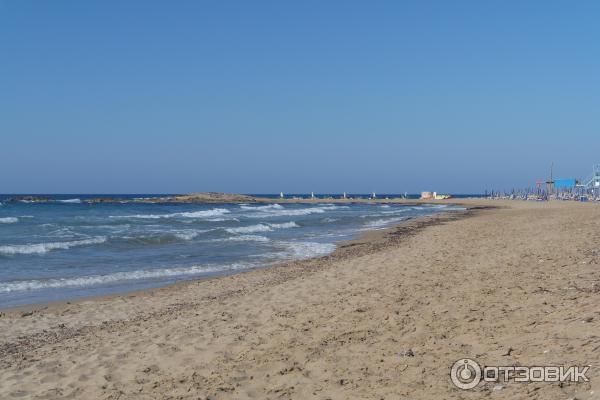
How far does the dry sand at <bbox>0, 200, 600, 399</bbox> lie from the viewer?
4504 mm

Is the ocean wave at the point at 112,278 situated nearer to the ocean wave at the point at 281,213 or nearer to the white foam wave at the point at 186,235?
the white foam wave at the point at 186,235

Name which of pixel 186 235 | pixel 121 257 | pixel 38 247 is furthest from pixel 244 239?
pixel 38 247

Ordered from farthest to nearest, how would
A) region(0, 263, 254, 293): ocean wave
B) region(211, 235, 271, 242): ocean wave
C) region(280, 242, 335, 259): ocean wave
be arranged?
region(211, 235, 271, 242): ocean wave
region(280, 242, 335, 259): ocean wave
region(0, 263, 254, 293): ocean wave

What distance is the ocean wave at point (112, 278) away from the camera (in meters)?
11.5

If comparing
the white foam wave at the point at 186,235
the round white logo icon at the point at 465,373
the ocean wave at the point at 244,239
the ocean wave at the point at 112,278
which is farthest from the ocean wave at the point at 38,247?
the round white logo icon at the point at 465,373

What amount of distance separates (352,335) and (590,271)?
433cm

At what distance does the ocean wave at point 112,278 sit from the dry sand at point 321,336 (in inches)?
97.9

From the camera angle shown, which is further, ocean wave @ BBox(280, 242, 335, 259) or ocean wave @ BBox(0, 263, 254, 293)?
ocean wave @ BBox(280, 242, 335, 259)

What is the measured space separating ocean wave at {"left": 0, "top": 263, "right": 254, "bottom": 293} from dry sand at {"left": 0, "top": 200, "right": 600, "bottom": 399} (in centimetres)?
249

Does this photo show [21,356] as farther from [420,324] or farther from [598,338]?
[598,338]

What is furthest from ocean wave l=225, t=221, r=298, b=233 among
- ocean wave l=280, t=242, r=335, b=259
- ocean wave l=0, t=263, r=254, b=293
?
ocean wave l=0, t=263, r=254, b=293

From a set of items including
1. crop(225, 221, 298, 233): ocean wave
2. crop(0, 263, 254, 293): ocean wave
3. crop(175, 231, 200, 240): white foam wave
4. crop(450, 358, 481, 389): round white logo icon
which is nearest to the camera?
crop(450, 358, 481, 389): round white logo icon

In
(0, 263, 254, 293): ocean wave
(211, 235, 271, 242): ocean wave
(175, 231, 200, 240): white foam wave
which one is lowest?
(0, 263, 254, 293): ocean wave

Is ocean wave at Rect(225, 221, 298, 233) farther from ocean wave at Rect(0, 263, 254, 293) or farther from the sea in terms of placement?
ocean wave at Rect(0, 263, 254, 293)
